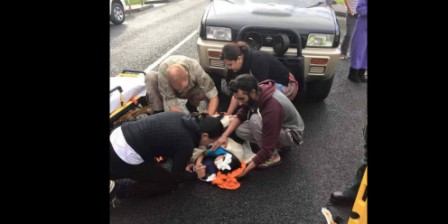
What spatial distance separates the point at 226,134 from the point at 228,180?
1.50 ft

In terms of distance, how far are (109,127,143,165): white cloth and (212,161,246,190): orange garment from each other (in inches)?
29.4

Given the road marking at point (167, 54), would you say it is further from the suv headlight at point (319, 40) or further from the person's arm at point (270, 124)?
the person's arm at point (270, 124)

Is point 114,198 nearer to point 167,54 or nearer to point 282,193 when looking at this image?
point 282,193

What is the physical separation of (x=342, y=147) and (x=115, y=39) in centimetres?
606

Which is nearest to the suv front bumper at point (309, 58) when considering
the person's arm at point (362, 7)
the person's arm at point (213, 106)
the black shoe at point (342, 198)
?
the person's arm at point (213, 106)

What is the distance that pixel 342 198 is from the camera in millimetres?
2689

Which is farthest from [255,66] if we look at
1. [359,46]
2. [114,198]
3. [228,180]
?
[359,46]

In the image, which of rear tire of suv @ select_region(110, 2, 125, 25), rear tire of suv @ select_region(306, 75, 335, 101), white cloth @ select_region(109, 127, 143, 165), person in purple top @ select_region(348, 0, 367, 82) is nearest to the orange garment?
white cloth @ select_region(109, 127, 143, 165)

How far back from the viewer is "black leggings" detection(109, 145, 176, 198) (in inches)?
102

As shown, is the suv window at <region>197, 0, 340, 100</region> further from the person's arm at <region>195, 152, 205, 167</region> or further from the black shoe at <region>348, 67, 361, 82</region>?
the black shoe at <region>348, 67, 361, 82</region>

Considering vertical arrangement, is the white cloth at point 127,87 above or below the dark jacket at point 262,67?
below

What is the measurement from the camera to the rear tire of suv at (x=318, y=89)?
428 centimetres

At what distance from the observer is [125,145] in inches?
100
